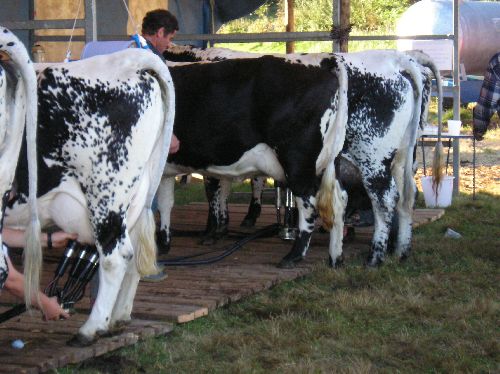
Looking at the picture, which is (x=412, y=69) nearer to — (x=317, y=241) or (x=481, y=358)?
(x=317, y=241)

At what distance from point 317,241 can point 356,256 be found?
0.71 metres

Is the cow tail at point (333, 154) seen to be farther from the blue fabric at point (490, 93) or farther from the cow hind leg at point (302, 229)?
the blue fabric at point (490, 93)

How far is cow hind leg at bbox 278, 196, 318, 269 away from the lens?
7.48 meters

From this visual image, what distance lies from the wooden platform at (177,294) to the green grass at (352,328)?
85 millimetres

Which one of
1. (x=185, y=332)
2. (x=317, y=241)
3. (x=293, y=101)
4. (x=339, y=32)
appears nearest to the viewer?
(x=185, y=332)

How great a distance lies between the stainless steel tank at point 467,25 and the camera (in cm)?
1966

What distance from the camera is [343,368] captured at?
4938 millimetres

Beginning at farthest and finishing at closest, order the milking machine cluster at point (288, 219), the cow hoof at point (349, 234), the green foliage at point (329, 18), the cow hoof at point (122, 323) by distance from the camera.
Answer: the green foliage at point (329, 18)
the cow hoof at point (349, 234)
the milking machine cluster at point (288, 219)
the cow hoof at point (122, 323)

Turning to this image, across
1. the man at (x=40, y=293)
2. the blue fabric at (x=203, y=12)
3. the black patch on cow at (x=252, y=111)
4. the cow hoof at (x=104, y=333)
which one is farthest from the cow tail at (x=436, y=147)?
the blue fabric at (x=203, y=12)

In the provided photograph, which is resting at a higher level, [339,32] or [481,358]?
[339,32]

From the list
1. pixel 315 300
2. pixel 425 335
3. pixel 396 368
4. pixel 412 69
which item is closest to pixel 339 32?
pixel 412 69

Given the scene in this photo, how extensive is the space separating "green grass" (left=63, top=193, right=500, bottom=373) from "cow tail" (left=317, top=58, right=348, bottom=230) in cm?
47

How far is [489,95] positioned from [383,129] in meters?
1.24

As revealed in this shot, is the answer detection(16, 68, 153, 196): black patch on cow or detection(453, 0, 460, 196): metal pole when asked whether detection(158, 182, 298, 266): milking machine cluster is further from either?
detection(453, 0, 460, 196): metal pole
